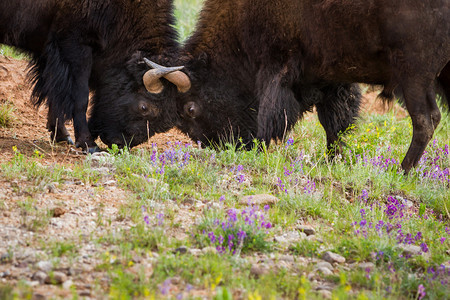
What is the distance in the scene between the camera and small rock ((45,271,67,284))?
3109 millimetres

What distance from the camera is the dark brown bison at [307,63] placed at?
5316 millimetres

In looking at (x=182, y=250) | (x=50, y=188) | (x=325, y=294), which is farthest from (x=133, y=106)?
(x=325, y=294)

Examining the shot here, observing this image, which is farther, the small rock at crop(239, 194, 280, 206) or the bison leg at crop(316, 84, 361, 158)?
the bison leg at crop(316, 84, 361, 158)

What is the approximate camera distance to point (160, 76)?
6605 millimetres

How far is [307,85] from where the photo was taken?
6.46 m

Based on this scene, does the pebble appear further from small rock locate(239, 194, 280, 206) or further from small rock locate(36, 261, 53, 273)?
small rock locate(36, 261, 53, 273)

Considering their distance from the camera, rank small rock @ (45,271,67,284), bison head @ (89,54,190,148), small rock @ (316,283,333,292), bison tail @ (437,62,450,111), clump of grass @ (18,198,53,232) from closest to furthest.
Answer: small rock @ (45,271,67,284), small rock @ (316,283,333,292), clump of grass @ (18,198,53,232), bison tail @ (437,62,450,111), bison head @ (89,54,190,148)

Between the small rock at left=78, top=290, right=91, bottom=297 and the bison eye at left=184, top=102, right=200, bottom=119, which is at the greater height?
the small rock at left=78, top=290, right=91, bottom=297

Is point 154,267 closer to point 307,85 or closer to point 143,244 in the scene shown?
point 143,244

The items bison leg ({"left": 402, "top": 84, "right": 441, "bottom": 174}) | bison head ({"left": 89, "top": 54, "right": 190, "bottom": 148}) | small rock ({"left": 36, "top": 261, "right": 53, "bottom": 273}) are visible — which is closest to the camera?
small rock ({"left": 36, "top": 261, "right": 53, "bottom": 273})

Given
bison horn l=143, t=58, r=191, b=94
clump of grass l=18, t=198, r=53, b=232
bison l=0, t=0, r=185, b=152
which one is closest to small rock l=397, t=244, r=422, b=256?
clump of grass l=18, t=198, r=53, b=232

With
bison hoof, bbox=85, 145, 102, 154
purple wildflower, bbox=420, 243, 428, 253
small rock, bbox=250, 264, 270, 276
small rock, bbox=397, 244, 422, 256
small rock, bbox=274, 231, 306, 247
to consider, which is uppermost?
purple wildflower, bbox=420, 243, 428, 253

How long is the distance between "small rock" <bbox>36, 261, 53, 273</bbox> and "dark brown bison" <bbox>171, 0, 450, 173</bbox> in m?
3.60

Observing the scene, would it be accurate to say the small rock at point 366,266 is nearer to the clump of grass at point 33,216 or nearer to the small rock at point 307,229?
the small rock at point 307,229
